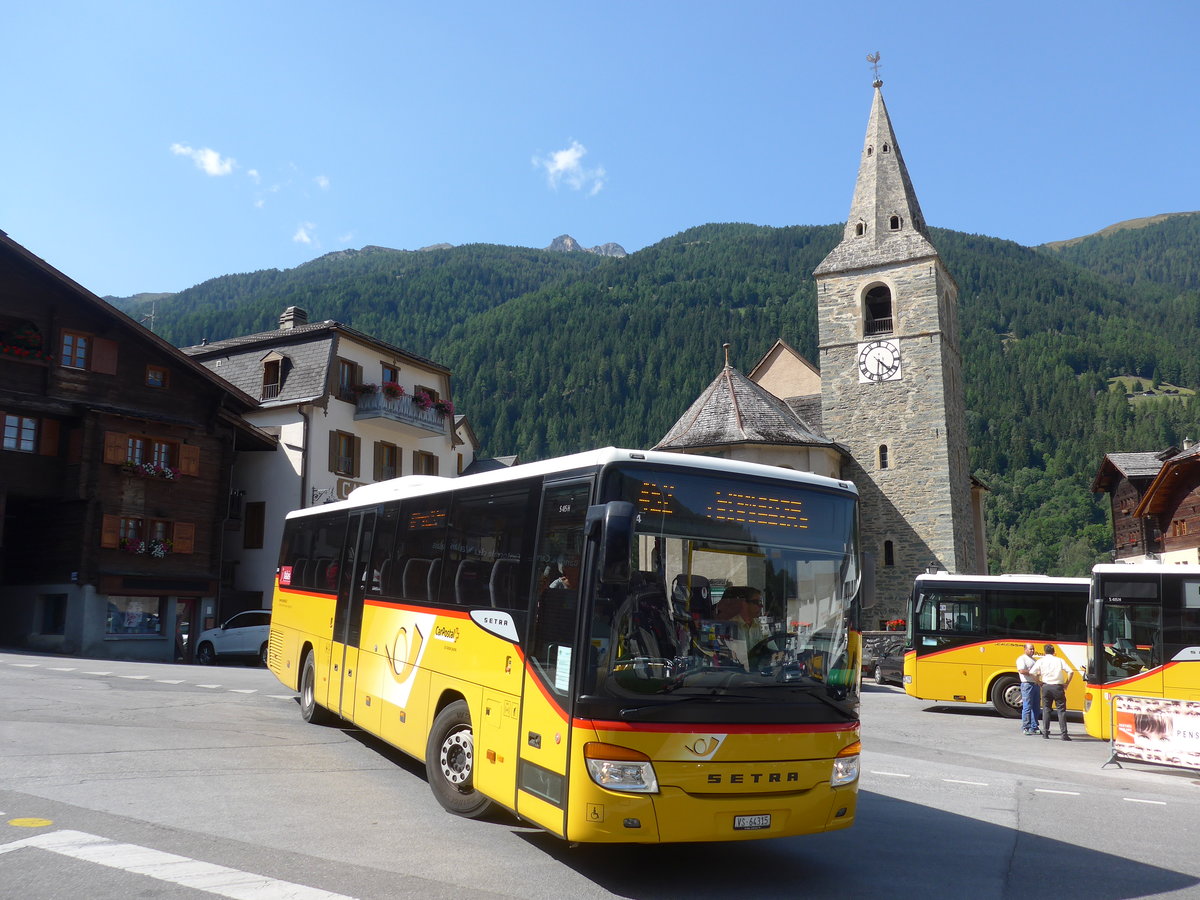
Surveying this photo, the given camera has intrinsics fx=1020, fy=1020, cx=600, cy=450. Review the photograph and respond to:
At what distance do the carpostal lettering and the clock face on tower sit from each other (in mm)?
35428

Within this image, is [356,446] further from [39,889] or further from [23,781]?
[39,889]

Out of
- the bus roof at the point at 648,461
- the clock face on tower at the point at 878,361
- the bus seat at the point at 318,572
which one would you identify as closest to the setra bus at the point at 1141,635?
the bus roof at the point at 648,461

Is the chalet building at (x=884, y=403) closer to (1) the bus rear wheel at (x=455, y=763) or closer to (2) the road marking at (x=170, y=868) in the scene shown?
(1) the bus rear wheel at (x=455, y=763)

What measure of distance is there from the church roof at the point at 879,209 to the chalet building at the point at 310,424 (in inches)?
702

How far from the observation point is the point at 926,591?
70.4 feet

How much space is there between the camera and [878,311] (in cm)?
4191

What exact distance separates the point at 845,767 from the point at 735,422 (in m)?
30.7

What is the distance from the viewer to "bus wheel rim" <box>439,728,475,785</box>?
316 inches

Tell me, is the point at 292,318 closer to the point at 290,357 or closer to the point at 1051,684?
the point at 290,357

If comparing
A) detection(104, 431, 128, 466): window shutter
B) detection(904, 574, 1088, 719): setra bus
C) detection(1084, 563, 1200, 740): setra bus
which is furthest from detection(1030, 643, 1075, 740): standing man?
detection(104, 431, 128, 466): window shutter

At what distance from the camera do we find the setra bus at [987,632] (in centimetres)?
1994

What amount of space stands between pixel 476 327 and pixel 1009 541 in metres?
68.8

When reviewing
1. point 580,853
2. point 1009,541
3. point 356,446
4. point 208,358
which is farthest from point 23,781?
point 1009,541

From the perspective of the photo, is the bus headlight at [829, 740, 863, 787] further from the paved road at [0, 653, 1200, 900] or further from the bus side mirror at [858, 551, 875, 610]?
the bus side mirror at [858, 551, 875, 610]
